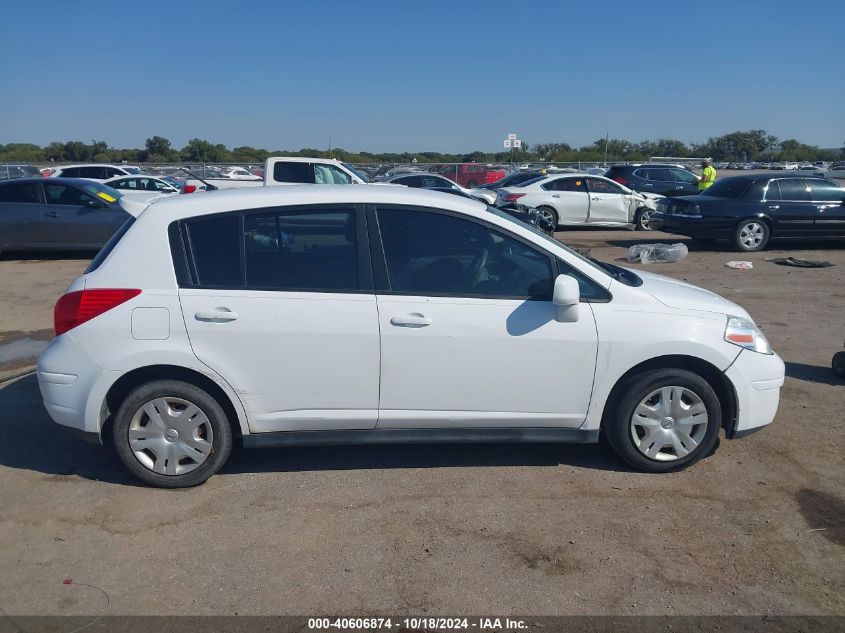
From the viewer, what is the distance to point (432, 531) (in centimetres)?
403

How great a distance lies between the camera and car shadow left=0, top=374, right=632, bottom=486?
4.82m

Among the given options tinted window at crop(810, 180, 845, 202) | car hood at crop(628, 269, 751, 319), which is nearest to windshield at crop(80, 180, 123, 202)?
car hood at crop(628, 269, 751, 319)

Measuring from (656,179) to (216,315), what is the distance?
1990 centimetres

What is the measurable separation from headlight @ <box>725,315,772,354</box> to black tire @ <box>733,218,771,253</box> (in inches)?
410

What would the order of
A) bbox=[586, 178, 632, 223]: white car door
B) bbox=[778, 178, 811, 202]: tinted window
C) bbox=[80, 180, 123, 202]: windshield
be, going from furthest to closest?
bbox=[586, 178, 632, 223]: white car door → bbox=[778, 178, 811, 202]: tinted window → bbox=[80, 180, 123, 202]: windshield

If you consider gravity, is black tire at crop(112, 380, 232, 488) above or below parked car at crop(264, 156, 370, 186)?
below

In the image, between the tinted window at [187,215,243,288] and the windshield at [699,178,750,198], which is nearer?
the tinted window at [187,215,243,288]

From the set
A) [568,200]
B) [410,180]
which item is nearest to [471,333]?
[568,200]

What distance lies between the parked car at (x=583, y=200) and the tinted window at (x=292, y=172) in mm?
4925

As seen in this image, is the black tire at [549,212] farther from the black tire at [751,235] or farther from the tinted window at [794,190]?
the tinted window at [794,190]

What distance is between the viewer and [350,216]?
452cm

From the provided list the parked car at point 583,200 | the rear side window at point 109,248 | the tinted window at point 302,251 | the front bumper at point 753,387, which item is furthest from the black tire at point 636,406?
the parked car at point 583,200

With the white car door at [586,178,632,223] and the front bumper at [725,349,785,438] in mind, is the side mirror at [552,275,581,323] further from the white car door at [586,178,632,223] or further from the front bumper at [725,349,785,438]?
the white car door at [586,178,632,223]

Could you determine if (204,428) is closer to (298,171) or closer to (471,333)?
(471,333)
